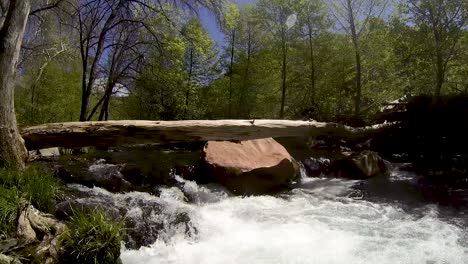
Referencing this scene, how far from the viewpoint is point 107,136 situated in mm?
5938

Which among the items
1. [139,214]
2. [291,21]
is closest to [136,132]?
[139,214]

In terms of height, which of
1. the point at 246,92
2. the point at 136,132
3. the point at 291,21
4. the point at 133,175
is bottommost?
the point at 133,175

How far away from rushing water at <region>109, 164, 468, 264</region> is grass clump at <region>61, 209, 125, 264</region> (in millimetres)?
628

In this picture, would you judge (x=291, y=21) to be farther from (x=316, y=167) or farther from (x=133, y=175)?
(x=133, y=175)

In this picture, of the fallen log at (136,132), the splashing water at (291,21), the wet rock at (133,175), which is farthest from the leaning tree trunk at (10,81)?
the splashing water at (291,21)

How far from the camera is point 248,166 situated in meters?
7.49

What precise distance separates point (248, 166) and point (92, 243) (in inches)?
183

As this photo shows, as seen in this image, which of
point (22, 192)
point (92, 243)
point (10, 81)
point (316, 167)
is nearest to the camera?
point (92, 243)

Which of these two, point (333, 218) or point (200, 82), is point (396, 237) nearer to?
point (333, 218)

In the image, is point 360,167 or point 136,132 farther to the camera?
point 360,167

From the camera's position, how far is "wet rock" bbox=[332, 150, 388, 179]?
8.88 metres

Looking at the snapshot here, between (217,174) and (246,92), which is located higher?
(246,92)

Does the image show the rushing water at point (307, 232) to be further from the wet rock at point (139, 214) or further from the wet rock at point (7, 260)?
the wet rock at point (7, 260)

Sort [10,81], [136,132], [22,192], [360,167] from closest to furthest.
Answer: [22,192] < [10,81] < [136,132] < [360,167]
